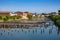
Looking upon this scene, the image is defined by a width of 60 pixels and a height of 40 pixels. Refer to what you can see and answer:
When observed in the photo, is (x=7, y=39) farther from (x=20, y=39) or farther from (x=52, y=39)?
(x=52, y=39)

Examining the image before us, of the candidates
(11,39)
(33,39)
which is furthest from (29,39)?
(11,39)

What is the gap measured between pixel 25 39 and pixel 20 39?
541mm

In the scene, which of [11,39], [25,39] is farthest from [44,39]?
[11,39]

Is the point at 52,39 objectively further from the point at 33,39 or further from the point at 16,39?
the point at 16,39

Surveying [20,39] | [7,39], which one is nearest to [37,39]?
[20,39]

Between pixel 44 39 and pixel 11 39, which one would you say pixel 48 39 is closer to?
pixel 44 39

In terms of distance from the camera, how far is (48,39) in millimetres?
20812

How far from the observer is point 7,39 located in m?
21.0

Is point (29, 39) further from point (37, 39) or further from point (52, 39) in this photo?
point (52, 39)

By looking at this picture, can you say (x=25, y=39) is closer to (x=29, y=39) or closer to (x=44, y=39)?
(x=29, y=39)

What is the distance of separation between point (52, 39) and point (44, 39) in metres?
0.91

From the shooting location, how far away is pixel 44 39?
20750 millimetres

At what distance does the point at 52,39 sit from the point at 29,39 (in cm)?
249

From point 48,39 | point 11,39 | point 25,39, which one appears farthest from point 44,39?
point 11,39
